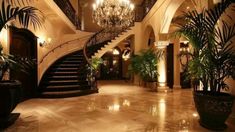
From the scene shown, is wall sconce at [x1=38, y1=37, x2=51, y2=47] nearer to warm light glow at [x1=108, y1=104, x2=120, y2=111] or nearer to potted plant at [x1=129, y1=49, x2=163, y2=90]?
warm light glow at [x1=108, y1=104, x2=120, y2=111]

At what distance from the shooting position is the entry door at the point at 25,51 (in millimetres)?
6200

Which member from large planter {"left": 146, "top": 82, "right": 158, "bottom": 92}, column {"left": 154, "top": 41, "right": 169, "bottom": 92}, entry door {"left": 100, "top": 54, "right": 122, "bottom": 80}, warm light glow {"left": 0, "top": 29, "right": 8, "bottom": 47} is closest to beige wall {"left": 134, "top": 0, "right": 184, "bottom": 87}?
column {"left": 154, "top": 41, "right": 169, "bottom": 92}

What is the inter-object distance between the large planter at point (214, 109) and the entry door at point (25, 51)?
16.9ft

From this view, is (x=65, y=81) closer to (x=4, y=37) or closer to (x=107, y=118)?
(x=4, y=37)

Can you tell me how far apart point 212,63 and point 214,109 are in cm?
80

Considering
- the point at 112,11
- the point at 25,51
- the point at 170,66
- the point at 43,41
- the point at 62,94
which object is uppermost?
the point at 112,11

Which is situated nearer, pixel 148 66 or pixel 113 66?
pixel 148 66

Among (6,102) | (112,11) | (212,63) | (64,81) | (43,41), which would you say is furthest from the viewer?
(43,41)

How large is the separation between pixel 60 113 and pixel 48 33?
5215 millimetres

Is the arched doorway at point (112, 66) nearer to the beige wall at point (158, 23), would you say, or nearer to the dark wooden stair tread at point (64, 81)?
the beige wall at point (158, 23)

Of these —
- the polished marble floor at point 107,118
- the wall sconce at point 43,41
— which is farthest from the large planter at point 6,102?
the wall sconce at point 43,41

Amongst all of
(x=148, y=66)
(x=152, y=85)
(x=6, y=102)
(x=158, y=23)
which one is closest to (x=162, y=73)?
(x=148, y=66)

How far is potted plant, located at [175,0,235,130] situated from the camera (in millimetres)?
3471

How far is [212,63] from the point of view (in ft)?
11.7
